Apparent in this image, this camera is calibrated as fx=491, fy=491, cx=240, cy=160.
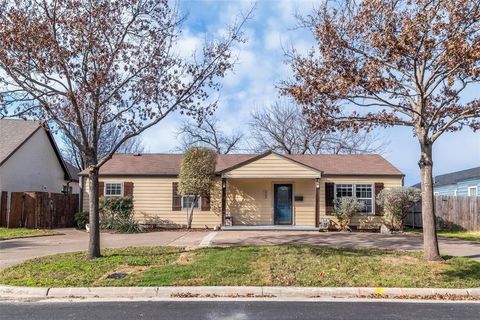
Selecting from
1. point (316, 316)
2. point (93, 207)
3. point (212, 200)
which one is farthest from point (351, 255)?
point (212, 200)

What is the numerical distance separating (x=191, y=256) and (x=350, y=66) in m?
5.94

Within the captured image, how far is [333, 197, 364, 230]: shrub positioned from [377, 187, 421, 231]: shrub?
1.05m

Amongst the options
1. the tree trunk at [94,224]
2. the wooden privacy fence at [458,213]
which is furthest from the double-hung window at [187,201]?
the wooden privacy fence at [458,213]

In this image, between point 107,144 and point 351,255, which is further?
point 107,144

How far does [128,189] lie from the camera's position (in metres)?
23.0

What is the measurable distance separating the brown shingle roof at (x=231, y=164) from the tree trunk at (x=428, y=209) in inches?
436

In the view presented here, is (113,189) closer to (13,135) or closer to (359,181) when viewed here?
(13,135)

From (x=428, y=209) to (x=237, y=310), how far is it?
593 centimetres

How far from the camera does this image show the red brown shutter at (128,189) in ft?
75.4

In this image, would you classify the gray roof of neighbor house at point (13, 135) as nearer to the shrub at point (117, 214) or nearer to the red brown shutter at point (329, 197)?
the shrub at point (117, 214)

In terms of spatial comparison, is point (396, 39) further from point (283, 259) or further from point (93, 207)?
point (93, 207)

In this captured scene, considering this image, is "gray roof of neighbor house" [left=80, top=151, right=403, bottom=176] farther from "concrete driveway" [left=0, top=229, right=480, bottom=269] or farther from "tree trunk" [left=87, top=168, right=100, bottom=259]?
"tree trunk" [left=87, top=168, right=100, bottom=259]

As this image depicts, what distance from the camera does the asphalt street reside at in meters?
7.35

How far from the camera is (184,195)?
2253cm
